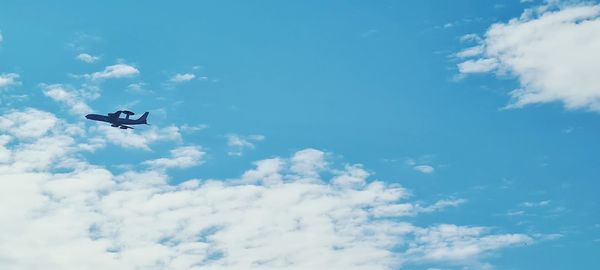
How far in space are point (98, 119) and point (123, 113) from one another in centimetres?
824

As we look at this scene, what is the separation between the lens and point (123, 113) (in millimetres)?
197625

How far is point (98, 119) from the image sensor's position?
200 m
